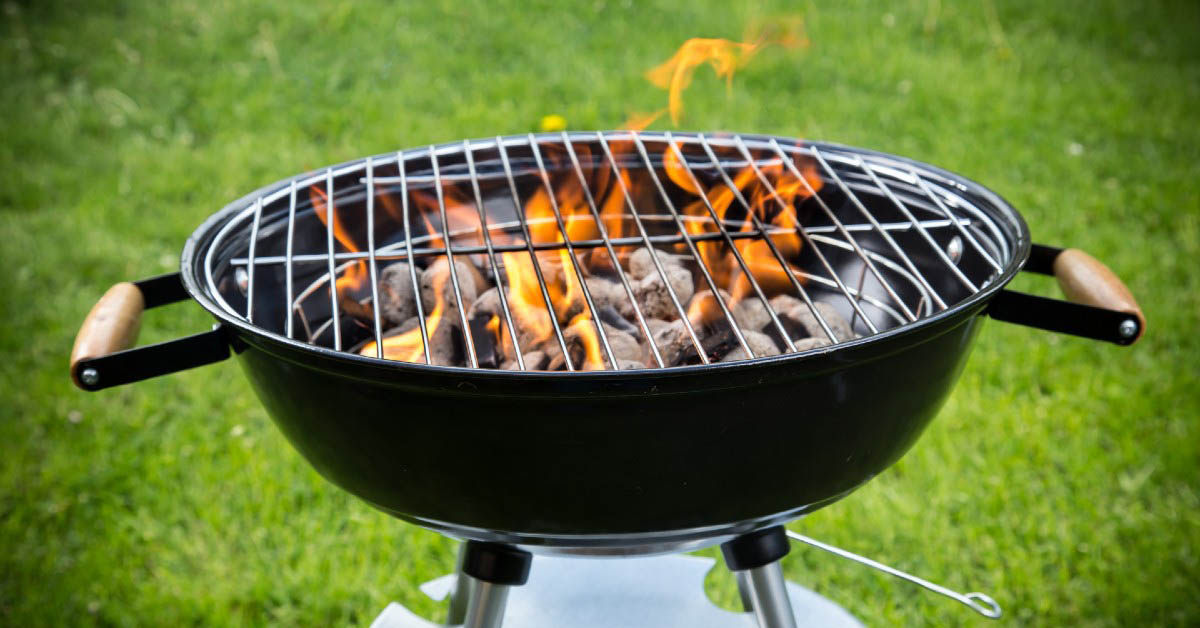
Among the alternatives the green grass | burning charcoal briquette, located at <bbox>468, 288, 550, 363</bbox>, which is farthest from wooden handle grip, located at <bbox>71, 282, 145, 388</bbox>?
the green grass

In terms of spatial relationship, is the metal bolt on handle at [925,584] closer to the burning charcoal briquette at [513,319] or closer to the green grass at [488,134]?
the green grass at [488,134]

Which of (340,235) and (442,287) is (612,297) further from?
(340,235)

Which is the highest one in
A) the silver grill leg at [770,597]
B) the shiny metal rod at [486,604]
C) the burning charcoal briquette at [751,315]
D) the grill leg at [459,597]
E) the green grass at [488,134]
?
the burning charcoal briquette at [751,315]

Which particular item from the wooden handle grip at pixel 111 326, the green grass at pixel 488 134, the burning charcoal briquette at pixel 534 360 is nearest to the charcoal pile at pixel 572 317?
the burning charcoal briquette at pixel 534 360

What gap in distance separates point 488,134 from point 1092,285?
299cm

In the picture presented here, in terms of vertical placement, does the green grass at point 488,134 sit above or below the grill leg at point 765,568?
below

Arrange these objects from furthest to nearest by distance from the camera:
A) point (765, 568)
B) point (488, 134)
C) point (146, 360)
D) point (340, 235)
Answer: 1. point (488, 134)
2. point (340, 235)
3. point (765, 568)
4. point (146, 360)

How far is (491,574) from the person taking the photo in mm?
1217

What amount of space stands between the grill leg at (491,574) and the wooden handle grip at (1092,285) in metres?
0.75

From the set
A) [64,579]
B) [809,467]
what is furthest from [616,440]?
[64,579]

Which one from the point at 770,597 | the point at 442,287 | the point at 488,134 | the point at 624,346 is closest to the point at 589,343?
the point at 624,346

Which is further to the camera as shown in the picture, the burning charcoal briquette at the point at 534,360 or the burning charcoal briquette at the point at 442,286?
the burning charcoal briquette at the point at 442,286

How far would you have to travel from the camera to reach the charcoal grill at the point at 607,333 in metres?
0.97

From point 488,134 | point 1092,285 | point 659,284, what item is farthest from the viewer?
point 488,134
